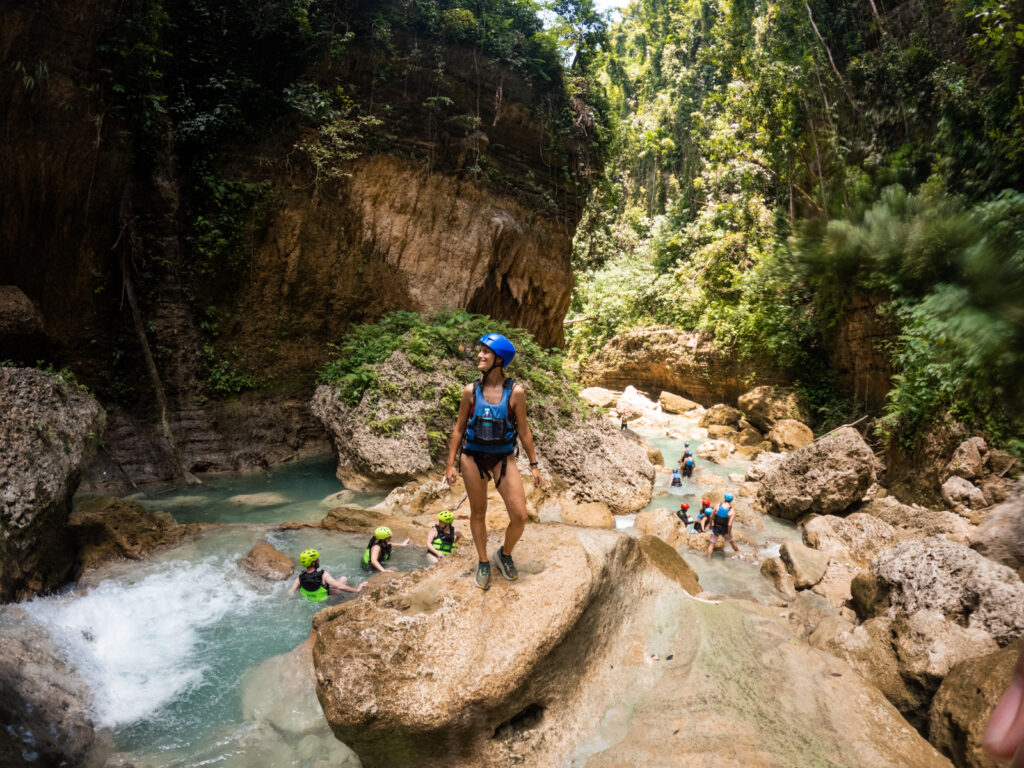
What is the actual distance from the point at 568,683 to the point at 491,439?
194 cm

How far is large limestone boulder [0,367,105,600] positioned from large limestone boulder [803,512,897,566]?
10371 millimetres

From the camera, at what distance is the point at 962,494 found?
900 cm

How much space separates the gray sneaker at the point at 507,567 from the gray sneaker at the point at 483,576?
0.41 ft

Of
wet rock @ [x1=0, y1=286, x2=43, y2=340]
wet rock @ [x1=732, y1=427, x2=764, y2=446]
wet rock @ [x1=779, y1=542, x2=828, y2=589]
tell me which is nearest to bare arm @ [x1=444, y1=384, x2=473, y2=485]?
wet rock @ [x1=779, y1=542, x2=828, y2=589]

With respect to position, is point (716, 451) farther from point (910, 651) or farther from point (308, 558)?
point (308, 558)

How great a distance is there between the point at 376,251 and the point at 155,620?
29.0 ft

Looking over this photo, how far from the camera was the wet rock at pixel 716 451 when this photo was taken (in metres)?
15.1

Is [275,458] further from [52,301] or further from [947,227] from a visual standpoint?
[947,227]

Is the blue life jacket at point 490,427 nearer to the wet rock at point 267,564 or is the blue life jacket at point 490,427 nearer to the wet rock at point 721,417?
the wet rock at point 267,564

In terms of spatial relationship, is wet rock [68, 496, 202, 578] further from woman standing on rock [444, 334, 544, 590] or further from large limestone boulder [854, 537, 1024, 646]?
large limestone boulder [854, 537, 1024, 646]

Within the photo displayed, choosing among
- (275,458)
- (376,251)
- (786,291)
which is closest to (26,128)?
(376,251)

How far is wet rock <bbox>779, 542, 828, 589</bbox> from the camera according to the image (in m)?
7.15

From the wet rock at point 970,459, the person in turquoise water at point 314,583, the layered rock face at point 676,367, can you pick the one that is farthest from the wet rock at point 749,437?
the person in turquoise water at point 314,583

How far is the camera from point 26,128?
24.4 feet
